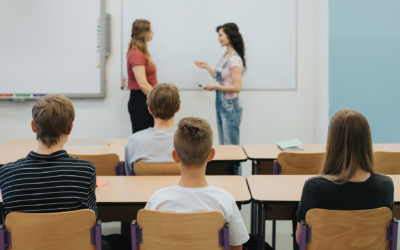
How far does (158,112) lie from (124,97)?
9.08 feet

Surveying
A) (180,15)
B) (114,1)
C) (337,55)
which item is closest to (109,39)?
(114,1)

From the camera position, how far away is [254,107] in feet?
17.3

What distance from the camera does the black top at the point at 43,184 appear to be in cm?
176

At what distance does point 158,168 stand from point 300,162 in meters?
0.89

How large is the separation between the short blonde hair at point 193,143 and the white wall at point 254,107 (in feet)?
11.5

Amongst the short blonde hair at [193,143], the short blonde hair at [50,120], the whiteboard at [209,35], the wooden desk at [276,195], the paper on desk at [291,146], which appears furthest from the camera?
the whiteboard at [209,35]

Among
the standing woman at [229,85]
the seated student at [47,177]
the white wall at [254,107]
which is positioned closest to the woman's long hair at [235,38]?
the standing woman at [229,85]

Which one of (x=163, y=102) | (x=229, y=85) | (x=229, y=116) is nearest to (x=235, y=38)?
(x=229, y=85)

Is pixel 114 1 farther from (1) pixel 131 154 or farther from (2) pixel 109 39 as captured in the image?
(1) pixel 131 154

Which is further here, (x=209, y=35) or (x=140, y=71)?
(x=209, y=35)

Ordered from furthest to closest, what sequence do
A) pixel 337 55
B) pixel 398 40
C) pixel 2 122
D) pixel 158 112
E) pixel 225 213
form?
pixel 2 122, pixel 337 55, pixel 398 40, pixel 158 112, pixel 225 213

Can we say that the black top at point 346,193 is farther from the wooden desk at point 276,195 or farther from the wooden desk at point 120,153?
the wooden desk at point 120,153

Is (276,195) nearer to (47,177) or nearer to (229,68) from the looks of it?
(47,177)

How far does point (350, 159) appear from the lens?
1.77 m
